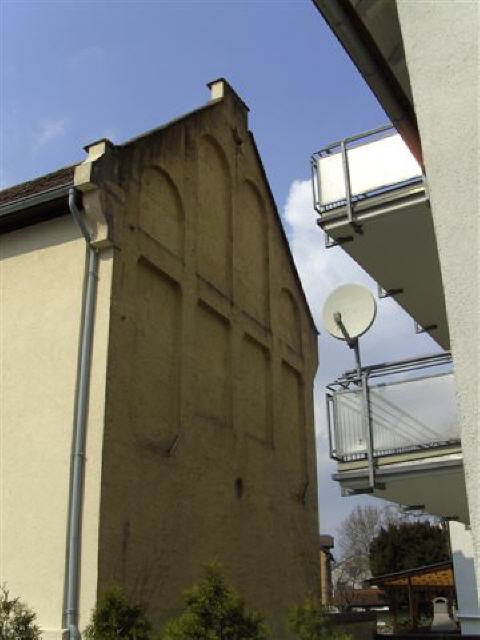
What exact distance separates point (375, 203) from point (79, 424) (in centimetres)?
583

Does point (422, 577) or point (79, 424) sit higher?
point (79, 424)

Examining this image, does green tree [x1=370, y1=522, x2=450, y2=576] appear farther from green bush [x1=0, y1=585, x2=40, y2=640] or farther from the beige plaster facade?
green bush [x1=0, y1=585, x2=40, y2=640]

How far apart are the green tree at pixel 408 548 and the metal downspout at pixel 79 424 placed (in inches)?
1486

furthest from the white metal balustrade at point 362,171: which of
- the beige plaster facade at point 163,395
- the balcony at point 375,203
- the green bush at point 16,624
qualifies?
the green bush at point 16,624

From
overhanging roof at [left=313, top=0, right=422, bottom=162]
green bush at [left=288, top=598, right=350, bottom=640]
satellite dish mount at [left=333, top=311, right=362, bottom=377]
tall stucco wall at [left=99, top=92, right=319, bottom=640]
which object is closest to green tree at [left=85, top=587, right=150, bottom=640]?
tall stucco wall at [left=99, top=92, right=319, bottom=640]

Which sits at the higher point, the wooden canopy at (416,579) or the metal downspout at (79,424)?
the metal downspout at (79,424)

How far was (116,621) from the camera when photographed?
9414mm

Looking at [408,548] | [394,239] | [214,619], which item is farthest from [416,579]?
[394,239]

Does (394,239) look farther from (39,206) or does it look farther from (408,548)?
(408,548)

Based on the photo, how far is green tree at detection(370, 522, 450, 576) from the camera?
44.2 m

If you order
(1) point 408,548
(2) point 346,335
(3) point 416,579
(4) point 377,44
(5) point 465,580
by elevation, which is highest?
(4) point 377,44

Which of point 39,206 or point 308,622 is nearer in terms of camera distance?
point 308,622

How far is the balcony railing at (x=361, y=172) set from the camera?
9109 mm

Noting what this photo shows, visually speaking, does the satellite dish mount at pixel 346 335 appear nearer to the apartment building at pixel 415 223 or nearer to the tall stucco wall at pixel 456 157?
the apartment building at pixel 415 223
